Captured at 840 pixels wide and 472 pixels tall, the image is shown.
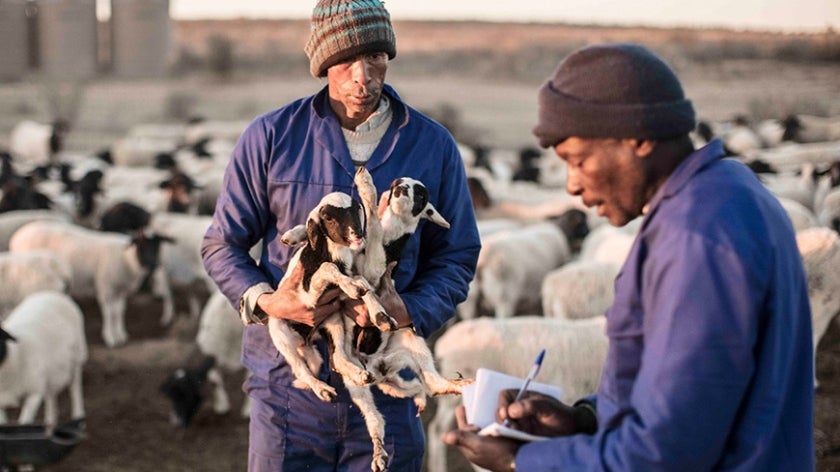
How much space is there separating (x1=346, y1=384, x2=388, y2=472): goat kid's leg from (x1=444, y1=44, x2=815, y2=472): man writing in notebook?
749 millimetres

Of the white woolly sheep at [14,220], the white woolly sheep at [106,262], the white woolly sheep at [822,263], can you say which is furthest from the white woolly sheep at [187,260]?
the white woolly sheep at [822,263]

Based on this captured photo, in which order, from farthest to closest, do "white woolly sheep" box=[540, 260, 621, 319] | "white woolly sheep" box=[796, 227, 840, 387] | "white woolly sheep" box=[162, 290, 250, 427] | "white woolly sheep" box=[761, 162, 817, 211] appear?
"white woolly sheep" box=[761, 162, 817, 211] < "white woolly sheep" box=[540, 260, 621, 319] < "white woolly sheep" box=[162, 290, 250, 427] < "white woolly sheep" box=[796, 227, 840, 387]

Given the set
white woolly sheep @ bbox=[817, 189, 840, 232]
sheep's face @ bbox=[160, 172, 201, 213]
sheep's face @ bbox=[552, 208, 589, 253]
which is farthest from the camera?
sheep's face @ bbox=[160, 172, 201, 213]

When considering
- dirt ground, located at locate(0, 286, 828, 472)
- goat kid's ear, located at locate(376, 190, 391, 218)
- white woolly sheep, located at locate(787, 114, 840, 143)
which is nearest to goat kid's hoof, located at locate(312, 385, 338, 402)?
goat kid's ear, located at locate(376, 190, 391, 218)

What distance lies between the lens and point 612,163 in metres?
1.96

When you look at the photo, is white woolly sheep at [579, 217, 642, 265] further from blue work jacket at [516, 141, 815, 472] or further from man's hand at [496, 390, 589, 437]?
blue work jacket at [516, 141, 815, 472]

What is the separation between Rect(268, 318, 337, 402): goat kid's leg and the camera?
2721 millimetres

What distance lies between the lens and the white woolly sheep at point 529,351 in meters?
6.43

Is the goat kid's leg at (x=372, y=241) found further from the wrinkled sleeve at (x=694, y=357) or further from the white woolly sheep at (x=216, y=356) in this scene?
the white woolly sheep at (x=216, y=356)

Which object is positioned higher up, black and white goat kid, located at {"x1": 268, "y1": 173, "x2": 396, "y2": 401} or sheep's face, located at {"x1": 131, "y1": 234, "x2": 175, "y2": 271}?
black and white goat kid, located at {"x1": 268, "y1": 173, "x2": 396, "y2": 401}

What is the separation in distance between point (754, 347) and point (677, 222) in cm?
26

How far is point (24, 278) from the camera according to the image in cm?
928

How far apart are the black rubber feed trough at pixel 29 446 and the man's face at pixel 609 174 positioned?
15.6ft

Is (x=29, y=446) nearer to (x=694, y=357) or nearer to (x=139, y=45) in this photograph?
(x=694, y=357)
